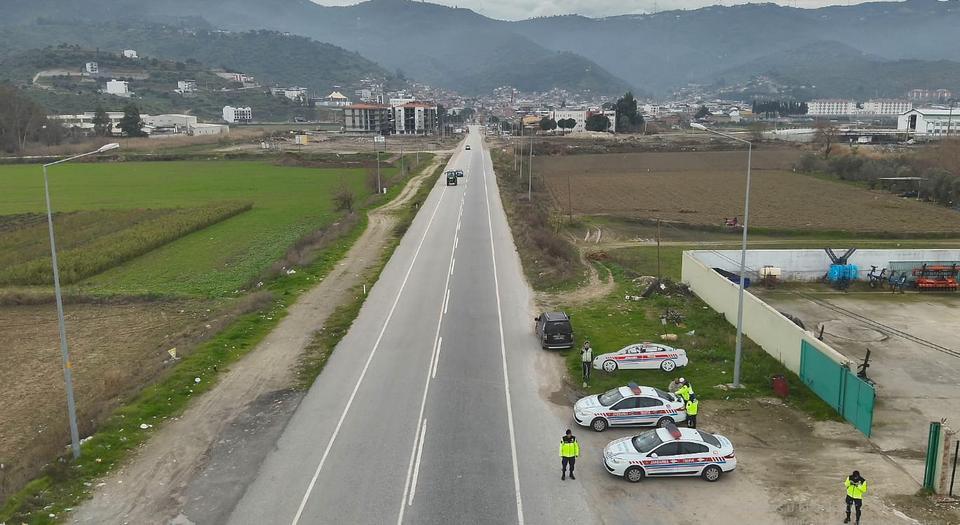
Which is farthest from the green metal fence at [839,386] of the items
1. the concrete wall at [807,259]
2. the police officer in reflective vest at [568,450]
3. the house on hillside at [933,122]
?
the house on hillside at [933,122]

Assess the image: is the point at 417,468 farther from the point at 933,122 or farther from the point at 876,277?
the point at 933,122

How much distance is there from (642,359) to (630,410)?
465 cm

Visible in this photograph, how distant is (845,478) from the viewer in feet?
56.1

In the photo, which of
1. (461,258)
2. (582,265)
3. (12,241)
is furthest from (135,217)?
(582,265)

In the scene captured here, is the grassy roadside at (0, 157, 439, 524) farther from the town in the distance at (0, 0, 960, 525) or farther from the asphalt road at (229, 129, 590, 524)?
the asphalt road at (229, 129, 590, 524)

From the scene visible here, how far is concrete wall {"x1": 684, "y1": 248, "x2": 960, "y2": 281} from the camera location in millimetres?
36562

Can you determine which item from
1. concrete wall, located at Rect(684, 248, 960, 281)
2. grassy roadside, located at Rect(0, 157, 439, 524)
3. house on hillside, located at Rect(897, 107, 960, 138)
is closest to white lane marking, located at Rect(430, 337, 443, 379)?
grassy roadside, located at Rect(0, 157, 439, 524)

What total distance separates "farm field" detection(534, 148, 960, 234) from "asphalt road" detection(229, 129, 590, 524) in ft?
108

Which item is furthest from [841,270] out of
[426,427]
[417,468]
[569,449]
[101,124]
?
[101,124]

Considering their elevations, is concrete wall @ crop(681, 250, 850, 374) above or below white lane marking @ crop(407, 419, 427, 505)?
above

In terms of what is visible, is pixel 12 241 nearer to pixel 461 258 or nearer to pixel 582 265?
pixel 461 258

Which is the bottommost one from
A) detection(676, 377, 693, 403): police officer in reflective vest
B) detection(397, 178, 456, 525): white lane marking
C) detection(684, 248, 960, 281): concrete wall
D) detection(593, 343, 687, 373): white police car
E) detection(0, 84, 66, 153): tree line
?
detection(397, 178, 456, 525): white lane marking

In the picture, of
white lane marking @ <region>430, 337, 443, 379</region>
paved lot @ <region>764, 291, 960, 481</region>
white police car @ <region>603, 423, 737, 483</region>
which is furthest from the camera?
white lane marking @ <region>430, 337, 443, 379</region>

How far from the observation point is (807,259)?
37281 millimetres
